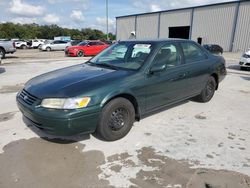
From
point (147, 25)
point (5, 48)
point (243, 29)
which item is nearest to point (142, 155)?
point (5, 48)

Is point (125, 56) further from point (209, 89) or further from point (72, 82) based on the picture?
point (209, 89)

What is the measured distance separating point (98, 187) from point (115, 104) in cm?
124

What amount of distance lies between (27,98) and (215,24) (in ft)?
99.5

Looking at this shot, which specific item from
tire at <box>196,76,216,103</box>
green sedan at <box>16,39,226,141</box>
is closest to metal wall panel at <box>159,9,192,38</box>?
tire at <box>196,76,216,103</box>

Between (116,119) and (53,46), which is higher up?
(53,46)

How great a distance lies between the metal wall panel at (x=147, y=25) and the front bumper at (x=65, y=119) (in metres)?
35.0

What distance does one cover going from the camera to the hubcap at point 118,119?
3.53m

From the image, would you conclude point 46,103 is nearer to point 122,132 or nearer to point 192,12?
point 122,132

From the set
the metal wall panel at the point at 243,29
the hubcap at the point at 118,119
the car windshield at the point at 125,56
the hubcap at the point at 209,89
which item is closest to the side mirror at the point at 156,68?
the car windshield at the point at 125,56

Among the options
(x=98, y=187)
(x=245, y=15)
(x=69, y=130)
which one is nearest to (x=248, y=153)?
(x=98, y=187)

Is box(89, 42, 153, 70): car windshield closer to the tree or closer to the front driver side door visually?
the front driver side door

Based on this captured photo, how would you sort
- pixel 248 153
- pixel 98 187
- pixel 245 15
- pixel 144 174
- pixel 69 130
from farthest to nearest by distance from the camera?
pixel 245 15 → pixel 248 153 → pixel 69 130 → pixel 144 174 → pixel 98 187

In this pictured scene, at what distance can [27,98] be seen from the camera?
11.4ft

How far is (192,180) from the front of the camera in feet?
8.99
